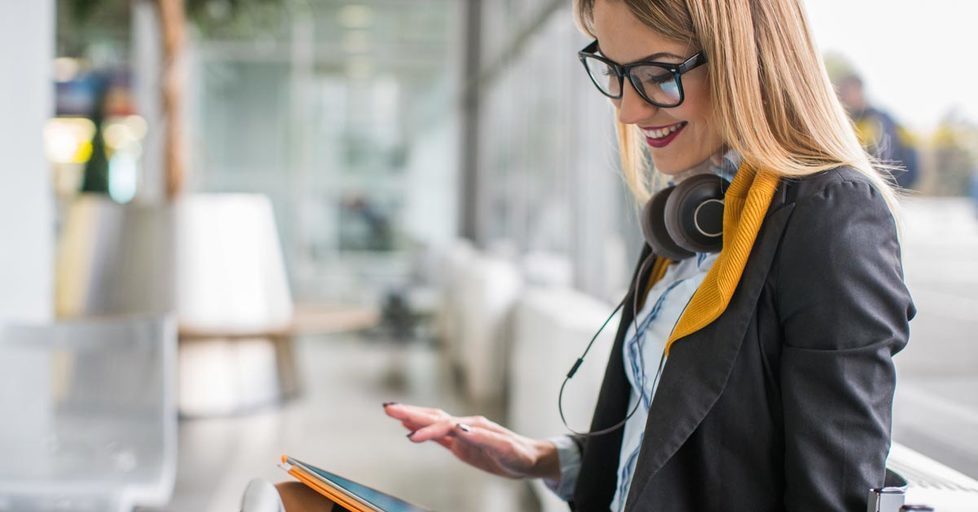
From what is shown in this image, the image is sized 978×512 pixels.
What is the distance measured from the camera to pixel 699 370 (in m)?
1.05

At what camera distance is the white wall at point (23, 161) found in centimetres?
321

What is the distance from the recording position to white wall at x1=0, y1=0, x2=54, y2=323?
126 inches

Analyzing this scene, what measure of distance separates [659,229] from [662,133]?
0.44 ft

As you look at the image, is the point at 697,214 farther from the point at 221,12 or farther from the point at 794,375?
the point at 221,12

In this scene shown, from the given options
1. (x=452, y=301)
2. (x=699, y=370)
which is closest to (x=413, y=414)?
(x=699, y=370)

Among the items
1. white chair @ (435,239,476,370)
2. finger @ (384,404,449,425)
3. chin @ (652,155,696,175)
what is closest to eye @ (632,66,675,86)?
chin @ (652,155,696,175)

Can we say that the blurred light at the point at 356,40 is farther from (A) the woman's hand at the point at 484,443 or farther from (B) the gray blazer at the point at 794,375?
(B) the gray blazer at the point at 794,375

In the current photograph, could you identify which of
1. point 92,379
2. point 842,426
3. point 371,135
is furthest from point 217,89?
point 842,426

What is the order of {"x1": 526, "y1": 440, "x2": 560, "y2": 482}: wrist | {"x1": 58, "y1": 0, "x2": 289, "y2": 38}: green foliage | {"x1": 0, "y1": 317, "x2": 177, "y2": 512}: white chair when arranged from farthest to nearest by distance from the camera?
{"x1": 58, "y1": 0, "x2": 289, "y2": 38}: green foliage → {"x1": 0, "y1": 317, "x2": 177, "y2": 512}: white chair → {"x1": 526, "y1": 440, "x2": 560, "y2": 482}: wrist

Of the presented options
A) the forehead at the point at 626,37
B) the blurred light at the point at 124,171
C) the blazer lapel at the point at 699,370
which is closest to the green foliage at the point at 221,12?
the forehead at the point at 626,37

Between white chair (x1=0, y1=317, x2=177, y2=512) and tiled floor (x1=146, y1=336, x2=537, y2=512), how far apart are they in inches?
40.3

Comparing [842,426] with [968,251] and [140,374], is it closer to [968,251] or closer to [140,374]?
[968,251]

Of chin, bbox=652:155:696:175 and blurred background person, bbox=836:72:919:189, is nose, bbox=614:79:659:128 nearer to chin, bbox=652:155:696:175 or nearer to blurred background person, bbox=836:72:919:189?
chin, bbox=652:155:696:175

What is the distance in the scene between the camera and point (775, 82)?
3.52 feet
